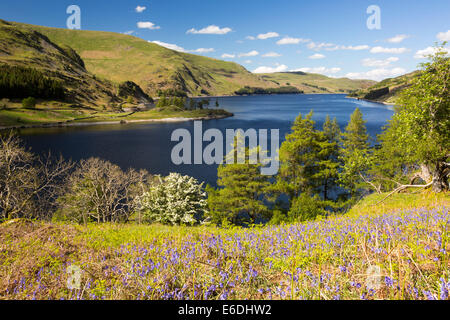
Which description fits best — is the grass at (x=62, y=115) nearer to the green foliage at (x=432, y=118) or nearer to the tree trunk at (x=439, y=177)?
the green foliage at (x=432, y=118)

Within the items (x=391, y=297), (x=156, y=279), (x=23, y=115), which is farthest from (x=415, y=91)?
(x=23, y=115)

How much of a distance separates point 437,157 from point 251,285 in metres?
16.1

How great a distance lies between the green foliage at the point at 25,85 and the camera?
135250mm

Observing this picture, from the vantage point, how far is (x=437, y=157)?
1414cm

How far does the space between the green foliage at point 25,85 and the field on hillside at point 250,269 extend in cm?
Result: 18066

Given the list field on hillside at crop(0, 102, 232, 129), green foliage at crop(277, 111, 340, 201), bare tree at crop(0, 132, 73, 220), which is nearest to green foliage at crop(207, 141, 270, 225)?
green foliage at crop(277, 111, 340, 201)

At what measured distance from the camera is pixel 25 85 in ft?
461

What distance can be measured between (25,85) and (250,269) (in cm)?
18837

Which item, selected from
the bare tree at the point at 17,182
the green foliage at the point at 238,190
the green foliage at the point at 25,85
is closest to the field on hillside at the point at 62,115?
the green foliage at the point at 25,85

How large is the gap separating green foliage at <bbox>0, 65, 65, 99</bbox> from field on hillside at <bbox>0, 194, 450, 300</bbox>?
7112 inches

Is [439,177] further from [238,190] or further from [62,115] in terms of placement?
[62,115]

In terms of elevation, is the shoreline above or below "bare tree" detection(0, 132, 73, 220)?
above

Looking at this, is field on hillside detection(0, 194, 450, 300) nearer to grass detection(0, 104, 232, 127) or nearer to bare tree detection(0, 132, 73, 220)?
bare tree detection(0, 132, 73, 220)

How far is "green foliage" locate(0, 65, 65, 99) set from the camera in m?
135
